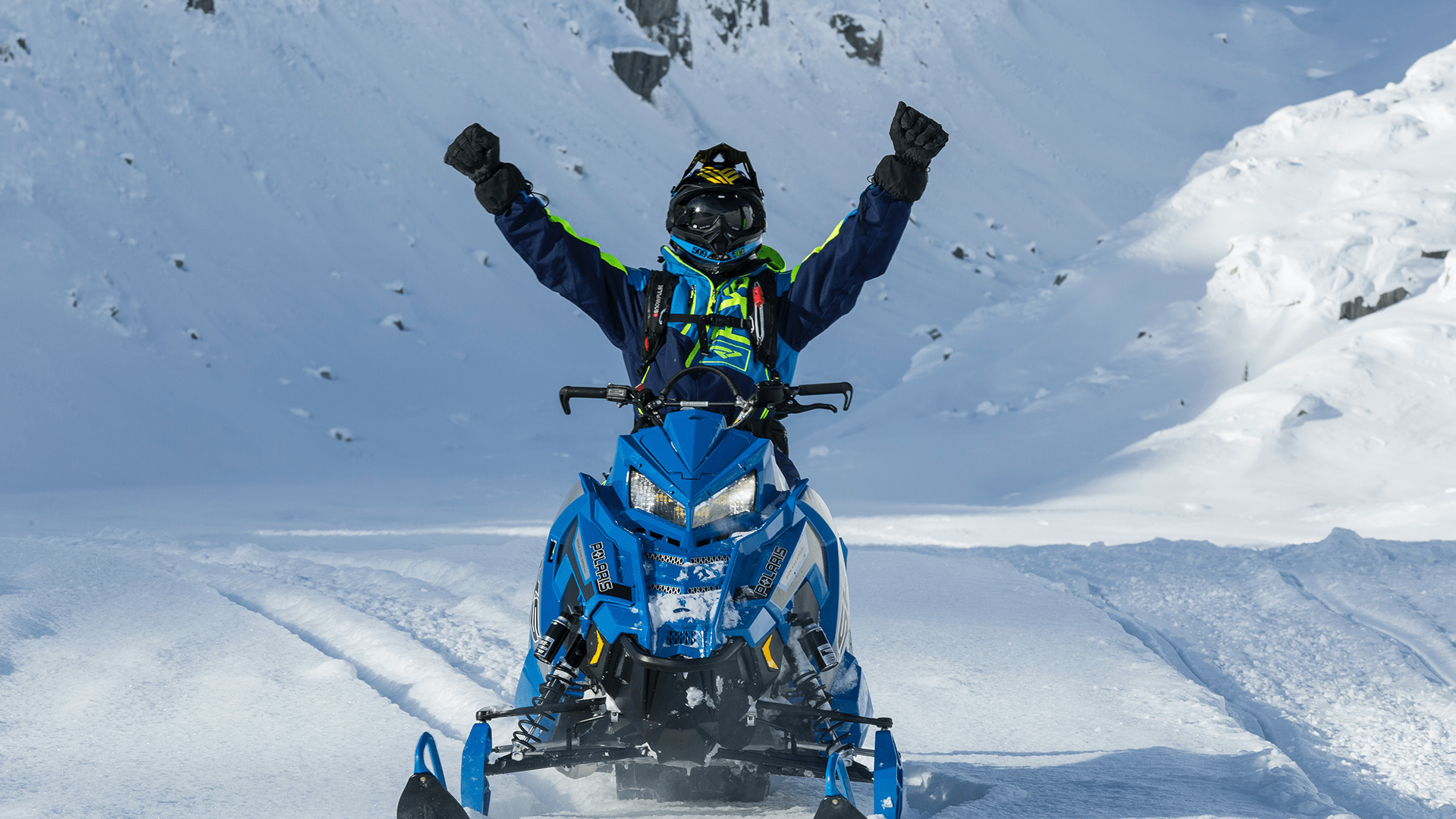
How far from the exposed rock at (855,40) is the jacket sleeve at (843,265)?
1527 inches

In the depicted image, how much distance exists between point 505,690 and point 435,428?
1470 cm

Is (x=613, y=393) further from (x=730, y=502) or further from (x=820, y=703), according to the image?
(x=820, y=703)

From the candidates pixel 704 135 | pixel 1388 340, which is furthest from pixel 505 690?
pixel 704 135

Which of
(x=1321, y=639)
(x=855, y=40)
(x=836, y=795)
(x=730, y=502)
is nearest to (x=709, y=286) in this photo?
(x=730, y=502)

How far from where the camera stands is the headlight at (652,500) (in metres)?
2.70

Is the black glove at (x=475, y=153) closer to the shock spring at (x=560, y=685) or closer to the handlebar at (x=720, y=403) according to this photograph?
the handlebar at (x=720, y=403)

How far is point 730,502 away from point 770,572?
191mm

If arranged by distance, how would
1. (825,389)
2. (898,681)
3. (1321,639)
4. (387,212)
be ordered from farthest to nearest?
(387,212), (1321,639), (898,681), (825,389)

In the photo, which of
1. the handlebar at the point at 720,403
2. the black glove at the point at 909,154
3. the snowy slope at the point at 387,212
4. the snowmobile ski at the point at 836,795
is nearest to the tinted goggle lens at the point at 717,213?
the black glove at the point at 909,154

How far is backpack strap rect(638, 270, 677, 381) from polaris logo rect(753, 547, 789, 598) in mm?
853

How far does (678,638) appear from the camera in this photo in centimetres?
258

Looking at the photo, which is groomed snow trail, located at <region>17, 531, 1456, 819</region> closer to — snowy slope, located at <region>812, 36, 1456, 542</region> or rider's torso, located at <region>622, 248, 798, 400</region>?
rider's torso, located at <region>622, 248, 798, 400</region>

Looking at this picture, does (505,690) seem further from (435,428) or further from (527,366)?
(527,366)

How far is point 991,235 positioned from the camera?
3462 cm
